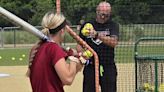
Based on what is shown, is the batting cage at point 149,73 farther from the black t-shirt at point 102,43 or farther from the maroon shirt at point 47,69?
the maroon shirt at point 47,69

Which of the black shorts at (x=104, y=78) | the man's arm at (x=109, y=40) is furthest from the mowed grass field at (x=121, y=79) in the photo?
the man's arm at (x=109, y=40)

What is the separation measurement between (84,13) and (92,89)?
4157 millimetres

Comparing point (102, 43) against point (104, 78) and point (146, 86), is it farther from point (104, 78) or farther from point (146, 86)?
point (146, 86)

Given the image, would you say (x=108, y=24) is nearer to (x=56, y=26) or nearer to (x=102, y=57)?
(x=102, y=57)

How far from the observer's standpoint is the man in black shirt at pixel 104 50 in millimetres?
7180

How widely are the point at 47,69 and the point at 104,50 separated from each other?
302 cm

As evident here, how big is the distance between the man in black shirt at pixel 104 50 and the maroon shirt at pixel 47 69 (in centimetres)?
279

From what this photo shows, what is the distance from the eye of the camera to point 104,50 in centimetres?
730

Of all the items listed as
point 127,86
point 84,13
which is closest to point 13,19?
point 127,86

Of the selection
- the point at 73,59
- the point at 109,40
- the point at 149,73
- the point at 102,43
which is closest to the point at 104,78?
the point at 102,43

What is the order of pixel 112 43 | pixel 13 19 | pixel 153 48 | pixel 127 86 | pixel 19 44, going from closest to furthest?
1. pixel 13 19
2. pixel 112 43
3. pixel 127 86
4. pixel 153 48
5. pixel 19 44

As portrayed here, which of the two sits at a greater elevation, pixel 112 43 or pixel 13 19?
pixel 13 19

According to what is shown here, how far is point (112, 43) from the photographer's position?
707 centimetres

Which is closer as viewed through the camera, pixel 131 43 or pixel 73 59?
pixel 73 59
